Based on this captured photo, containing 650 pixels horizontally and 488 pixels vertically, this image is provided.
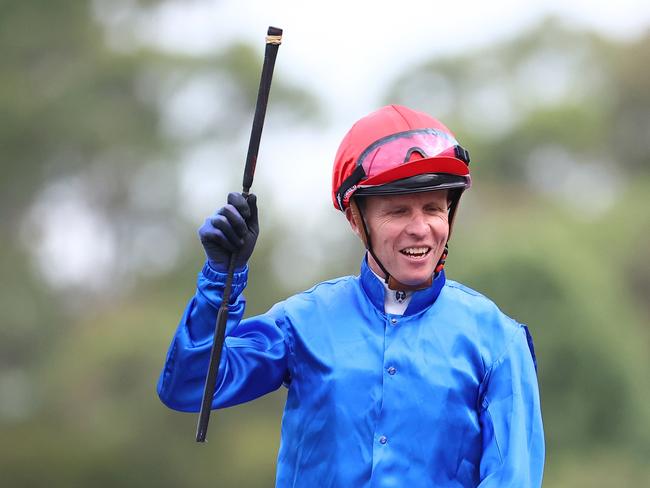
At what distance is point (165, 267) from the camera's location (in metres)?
19.2

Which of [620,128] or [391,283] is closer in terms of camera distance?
[391,283]

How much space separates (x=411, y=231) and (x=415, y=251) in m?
0.07

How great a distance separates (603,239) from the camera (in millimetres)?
21094

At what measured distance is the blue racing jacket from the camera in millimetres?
3982

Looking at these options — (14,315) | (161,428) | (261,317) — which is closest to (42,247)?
(14,315)

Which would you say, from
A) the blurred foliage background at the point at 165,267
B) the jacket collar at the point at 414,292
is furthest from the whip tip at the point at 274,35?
the blurred foliage background at the point at 165,267

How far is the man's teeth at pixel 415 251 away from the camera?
162 inches

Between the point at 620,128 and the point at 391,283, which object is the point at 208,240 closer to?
the point at 391,283

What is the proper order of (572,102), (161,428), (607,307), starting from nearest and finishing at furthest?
(161,428) → (607,307) → (572,102)

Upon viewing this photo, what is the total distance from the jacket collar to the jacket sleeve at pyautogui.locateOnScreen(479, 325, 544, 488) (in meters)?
0.28

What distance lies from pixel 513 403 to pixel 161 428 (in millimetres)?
14444

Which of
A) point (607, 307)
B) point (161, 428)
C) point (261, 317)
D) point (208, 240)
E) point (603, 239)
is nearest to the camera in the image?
point (208, 240)

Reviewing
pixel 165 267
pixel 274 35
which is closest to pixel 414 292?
pixel 274 35

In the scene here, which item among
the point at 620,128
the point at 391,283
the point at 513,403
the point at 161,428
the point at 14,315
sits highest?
the point at 620,128
